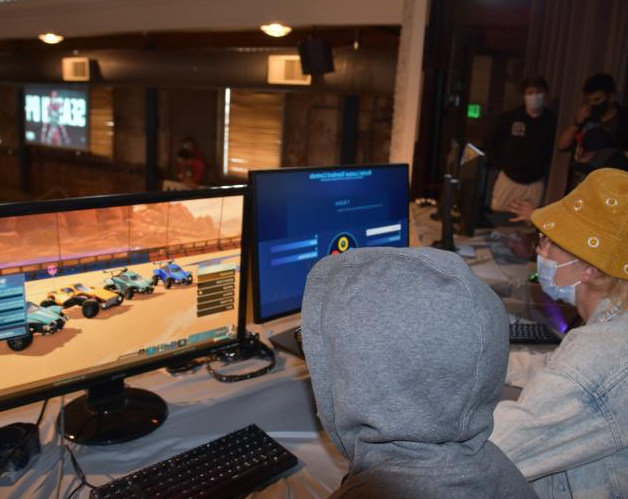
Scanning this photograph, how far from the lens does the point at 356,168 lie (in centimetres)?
163

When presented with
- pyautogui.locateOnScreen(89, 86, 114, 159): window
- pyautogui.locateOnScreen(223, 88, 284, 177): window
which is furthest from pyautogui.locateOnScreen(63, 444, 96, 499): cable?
pyautogui.locateOnScreen(89, 86, 114, 159): window

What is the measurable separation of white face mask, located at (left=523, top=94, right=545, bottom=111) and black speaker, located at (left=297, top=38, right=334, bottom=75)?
5.72 ft

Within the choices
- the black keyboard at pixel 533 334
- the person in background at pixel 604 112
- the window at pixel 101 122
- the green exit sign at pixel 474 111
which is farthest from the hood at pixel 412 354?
the window at pixel 101 122

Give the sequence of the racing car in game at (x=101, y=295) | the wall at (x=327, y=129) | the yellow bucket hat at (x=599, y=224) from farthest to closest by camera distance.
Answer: the wall at (x=327, y=129) → the yellow bucket hat at (x=599, y=224) → the racing car in game at (x=101, y=295)

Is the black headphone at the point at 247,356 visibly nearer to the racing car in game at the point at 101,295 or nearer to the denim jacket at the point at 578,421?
the racing car in game at the point at 101,295

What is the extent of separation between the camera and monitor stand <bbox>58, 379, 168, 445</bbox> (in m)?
1.17

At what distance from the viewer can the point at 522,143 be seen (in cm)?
475

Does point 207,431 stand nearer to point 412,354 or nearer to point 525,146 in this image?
point 412,354

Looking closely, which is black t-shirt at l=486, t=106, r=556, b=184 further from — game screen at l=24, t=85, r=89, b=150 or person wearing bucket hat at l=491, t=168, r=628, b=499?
game screen at l=24, t=85, r=89, b=150

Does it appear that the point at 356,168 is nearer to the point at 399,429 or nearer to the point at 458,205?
the point at 399,429

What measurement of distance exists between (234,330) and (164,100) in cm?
799

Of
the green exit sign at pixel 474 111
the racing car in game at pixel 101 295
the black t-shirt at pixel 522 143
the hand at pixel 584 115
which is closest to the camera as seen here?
the racing car in game at pixel 101 295

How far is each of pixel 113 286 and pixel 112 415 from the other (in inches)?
12.2

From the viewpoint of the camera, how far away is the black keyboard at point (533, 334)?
177 cm
